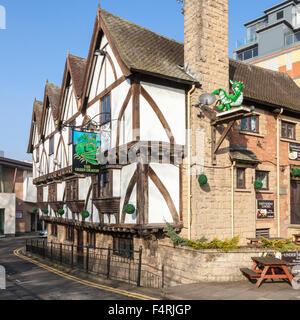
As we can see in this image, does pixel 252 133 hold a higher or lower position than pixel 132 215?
higher

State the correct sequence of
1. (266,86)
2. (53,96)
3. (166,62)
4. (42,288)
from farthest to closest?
1. (53,96)
2. (266,86)
3. (166,62)
4. (42,288)

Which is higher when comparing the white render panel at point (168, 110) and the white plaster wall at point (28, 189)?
the white render panel at point (168, 110)

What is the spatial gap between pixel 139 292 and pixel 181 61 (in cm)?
1036

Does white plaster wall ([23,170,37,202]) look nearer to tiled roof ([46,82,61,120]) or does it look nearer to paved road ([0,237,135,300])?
tiled roof ([46,82,61,120])

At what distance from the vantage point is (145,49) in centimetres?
1570

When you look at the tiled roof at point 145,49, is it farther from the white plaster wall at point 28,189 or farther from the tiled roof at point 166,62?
the white plaster wall at point 28,189

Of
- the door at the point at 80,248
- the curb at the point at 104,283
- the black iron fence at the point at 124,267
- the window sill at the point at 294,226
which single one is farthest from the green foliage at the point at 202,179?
the door at the point at 80,248

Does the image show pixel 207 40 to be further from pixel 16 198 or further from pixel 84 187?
pixel 16 198

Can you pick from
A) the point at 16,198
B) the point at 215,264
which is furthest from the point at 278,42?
the point at 215,264

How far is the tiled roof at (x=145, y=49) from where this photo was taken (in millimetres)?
14266

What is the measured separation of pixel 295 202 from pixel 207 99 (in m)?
8.69

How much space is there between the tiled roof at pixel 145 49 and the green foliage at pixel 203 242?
636 cm

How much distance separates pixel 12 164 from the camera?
4091cm
